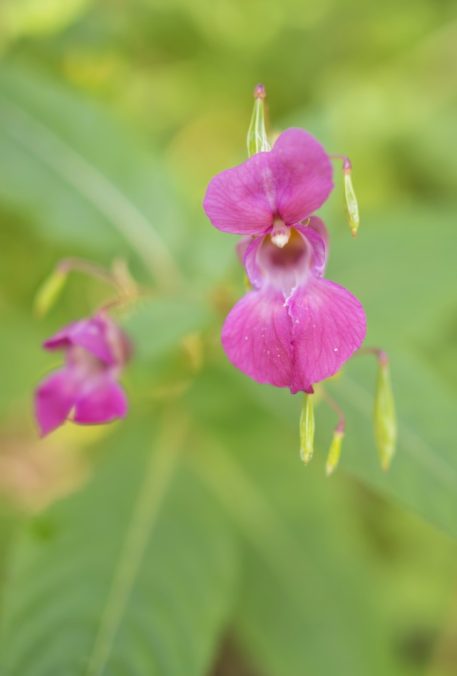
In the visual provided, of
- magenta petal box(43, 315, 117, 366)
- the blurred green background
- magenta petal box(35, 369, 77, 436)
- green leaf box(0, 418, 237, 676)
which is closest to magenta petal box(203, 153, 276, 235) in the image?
magenta petal box(43, 315, 117, 366)

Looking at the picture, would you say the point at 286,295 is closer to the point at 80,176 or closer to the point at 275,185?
the point at 275,185

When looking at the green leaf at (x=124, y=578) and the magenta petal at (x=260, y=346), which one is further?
the green leaf at (x=124, y=578)

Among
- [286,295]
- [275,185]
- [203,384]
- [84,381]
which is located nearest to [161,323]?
[84,381]

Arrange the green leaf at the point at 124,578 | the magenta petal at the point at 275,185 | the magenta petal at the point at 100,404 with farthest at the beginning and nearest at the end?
the green leaf at the point at 124,578 < the magenta petal at the point at 100,404 < the magenta petal at the point at 275,185

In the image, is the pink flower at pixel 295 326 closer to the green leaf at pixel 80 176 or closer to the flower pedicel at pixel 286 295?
the flower pedicel at pixel 286 295

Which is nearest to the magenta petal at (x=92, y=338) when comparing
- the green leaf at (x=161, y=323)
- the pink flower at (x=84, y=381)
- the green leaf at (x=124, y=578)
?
the pink flower at (x=84, y=381)

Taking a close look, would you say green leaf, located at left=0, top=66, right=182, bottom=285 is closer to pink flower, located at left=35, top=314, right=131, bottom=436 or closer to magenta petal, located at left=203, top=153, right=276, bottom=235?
pink flower, located at left=35, top=314, right=131, bottom=436

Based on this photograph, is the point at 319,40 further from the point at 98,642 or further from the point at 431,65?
the point at 98,642
